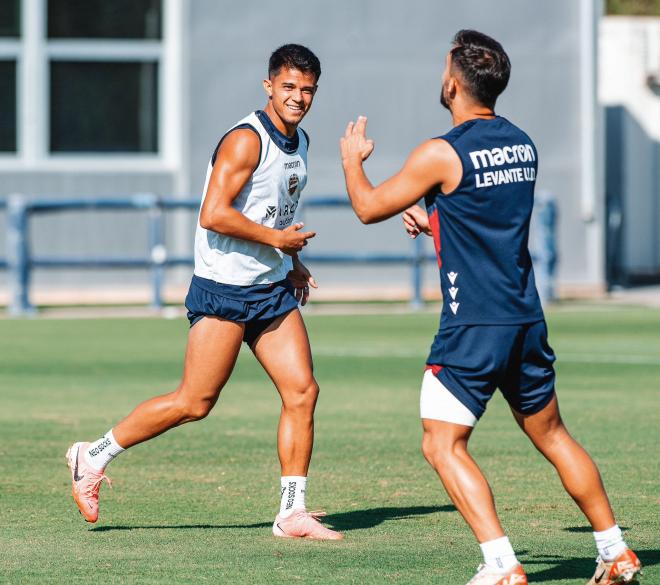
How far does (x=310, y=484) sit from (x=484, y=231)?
10.2 feet

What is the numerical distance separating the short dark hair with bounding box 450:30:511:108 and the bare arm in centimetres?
133

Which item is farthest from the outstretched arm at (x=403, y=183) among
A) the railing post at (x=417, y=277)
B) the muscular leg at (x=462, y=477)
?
the railing post at (x=417, y=277)

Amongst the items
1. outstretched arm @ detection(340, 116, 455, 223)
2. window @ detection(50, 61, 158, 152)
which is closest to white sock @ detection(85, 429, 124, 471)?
outstretched arm @ detection(340, 116, 455, 223)

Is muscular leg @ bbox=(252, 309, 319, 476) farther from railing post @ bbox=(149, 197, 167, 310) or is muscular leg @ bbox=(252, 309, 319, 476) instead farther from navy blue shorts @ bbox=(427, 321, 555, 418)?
railing post @ bbox=(149, 197, 167, 310)

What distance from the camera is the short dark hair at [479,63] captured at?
583 cm

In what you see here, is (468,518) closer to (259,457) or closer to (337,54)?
(259,457)

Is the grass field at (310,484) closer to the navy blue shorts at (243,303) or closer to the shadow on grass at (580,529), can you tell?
the shadow on grass at (580,529)

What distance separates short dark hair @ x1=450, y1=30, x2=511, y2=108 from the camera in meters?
5.83

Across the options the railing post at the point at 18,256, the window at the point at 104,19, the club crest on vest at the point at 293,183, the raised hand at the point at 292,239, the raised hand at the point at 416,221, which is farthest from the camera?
the window at the point at 104,19

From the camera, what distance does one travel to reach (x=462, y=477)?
571cm

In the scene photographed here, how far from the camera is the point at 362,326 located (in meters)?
19.3

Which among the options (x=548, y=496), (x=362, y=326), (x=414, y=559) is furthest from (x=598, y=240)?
(x=414, y=559)

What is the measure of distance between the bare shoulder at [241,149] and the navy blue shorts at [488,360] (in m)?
1.59

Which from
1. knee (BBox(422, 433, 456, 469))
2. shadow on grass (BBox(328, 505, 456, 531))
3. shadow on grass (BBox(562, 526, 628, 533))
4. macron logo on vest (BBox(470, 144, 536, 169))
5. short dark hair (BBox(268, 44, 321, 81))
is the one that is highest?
short dark hair (BBox(268, 44, 321, 81))
